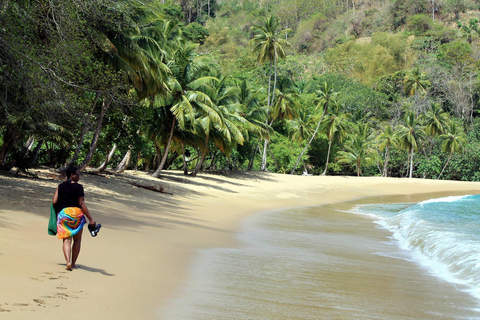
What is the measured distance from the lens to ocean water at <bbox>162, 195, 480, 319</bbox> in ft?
16.5

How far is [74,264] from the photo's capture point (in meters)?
5.53

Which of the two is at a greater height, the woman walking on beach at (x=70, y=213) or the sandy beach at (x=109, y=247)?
the woman walking on beach at (x=70, y=213)

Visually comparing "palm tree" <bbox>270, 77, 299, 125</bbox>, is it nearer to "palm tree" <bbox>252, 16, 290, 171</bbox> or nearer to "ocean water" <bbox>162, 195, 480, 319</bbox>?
"palm tree" <bbox>252, 16, 290, 171</bbox>

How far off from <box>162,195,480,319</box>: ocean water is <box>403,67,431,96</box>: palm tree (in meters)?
47.0

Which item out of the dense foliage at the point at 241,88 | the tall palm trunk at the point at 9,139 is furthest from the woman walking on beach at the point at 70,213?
the tall palm trunk at the point at 9,139

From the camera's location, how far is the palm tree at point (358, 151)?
1945 inches

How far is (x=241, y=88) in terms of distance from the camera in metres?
35.0

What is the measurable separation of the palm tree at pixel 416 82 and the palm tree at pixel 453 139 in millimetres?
5652

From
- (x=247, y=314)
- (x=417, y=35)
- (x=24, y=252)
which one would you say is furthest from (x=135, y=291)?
(x=417, y=35)

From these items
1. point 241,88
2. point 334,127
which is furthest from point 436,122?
point 241,88

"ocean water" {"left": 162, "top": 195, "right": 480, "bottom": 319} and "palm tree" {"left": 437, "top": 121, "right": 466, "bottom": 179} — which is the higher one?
"palm tree" {"left": 437, "top": 121, "right": 466, "bottom": 179}

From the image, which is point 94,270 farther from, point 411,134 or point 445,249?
point 411,134

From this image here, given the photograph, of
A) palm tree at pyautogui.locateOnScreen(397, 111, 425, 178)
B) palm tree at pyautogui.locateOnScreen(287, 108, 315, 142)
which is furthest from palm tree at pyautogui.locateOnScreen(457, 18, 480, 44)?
Result: palm tree at pyautogui.locateOnScreen(287, 108, 315, 142)

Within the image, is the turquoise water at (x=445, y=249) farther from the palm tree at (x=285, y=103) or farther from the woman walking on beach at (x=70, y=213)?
the palm tree at (x=285, y=103)
